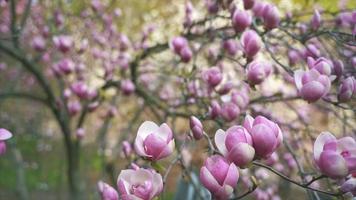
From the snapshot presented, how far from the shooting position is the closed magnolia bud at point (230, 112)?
121 centimetres

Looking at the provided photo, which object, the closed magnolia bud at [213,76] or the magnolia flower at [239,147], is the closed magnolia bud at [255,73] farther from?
the magnolia flower at [239,147]

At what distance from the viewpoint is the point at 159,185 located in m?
0.77

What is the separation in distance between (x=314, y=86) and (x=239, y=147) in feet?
1.10

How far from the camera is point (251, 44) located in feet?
3.88

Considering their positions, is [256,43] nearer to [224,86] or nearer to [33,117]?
[224,86]

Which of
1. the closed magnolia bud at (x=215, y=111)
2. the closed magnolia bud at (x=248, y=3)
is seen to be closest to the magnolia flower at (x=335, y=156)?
the closed magnolia bud at (x=215, y=111)

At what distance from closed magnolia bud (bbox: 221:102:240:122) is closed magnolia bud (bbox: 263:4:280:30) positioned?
0.28m

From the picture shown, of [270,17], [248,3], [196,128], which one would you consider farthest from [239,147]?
[248,3]

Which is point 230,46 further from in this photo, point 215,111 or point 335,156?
point 335,156

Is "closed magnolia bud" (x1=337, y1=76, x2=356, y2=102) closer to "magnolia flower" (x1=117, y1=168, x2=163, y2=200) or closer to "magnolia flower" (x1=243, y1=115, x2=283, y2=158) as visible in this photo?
"magnolia flower" (x1=243, y1=115, x2=283, y2=158)

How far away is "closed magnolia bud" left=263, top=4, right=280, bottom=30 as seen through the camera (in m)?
1.29

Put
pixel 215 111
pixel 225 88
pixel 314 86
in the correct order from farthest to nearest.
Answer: pixel 225 88 → pixel 215 111 → pixel 314 86

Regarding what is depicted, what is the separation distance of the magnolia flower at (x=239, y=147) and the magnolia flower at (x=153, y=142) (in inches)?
4.7

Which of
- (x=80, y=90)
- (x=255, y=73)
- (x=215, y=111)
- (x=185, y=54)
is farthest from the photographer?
(x=80, y=90)
